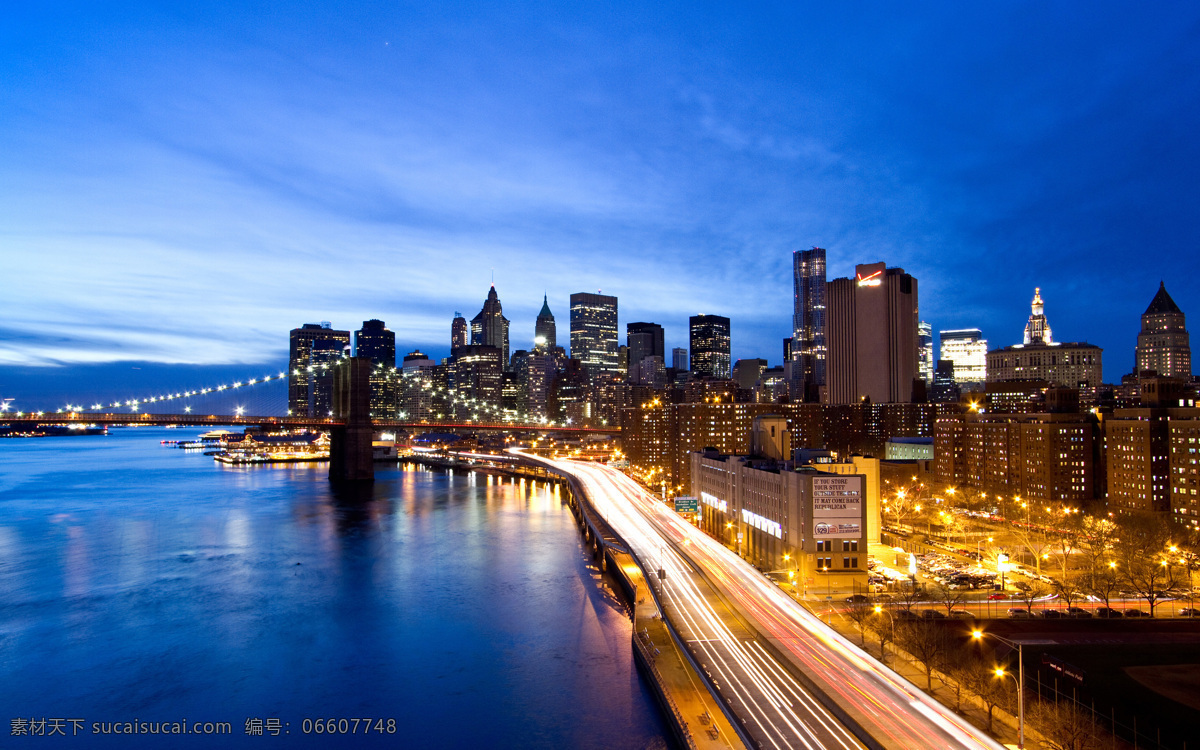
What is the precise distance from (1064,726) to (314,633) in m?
26.3

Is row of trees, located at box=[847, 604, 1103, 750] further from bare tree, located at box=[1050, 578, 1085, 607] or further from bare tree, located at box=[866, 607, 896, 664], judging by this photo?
bare tree, located at box=[1050, 578, 1085, 607]

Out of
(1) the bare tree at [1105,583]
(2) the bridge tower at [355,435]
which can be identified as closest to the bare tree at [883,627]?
(1) the bare tree at [1105,583]

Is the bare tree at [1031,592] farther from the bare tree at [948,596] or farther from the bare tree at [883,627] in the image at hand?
the bare tree at [883,627]

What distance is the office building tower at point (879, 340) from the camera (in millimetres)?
131875

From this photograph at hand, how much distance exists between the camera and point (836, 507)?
106ft

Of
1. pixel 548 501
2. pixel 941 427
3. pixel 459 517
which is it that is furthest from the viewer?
pixel 548 501

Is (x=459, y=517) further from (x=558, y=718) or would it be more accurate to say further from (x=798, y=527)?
(x=558, y=718)

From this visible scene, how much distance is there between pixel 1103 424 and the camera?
5484cm

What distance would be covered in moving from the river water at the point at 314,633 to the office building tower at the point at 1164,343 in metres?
Result: 119

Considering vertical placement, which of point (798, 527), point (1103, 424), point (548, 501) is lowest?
point (548, 501)

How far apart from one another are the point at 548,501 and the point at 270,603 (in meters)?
42.8

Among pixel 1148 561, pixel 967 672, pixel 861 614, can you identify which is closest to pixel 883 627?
pixel 861 614

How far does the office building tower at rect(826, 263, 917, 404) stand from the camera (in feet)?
433

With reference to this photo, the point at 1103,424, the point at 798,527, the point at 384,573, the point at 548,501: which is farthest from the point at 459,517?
the point at 1103,424
